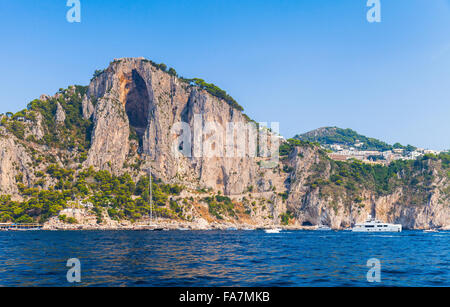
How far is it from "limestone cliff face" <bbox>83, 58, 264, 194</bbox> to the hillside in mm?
383

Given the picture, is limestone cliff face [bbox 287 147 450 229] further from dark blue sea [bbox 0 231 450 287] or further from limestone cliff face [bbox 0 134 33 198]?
dark blue sea [bbox 0 231 450 287]

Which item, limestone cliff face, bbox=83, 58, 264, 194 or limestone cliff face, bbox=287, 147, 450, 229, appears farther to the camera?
limestone cliff face, bbox=287, 147, 450, 229

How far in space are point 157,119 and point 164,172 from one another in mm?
19506

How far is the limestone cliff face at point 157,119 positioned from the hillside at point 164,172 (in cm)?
38

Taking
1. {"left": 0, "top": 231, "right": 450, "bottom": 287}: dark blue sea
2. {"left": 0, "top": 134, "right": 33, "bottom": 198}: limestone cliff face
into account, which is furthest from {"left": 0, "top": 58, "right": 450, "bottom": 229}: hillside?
{"left": 0, "top": 231, "right": 450, "bottom": 287}: dark blue sea

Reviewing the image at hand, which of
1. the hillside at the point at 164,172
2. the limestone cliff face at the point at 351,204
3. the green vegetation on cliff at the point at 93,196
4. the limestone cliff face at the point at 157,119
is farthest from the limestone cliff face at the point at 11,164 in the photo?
the limestone cliff face at the point at 351,204

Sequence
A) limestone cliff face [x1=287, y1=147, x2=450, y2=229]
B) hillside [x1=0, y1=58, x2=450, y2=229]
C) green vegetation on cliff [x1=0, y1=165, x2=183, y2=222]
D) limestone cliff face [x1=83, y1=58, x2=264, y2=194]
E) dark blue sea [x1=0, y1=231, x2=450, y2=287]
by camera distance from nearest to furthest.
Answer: dark blue sea [x1=0, y1=231, x2=450, y2=287] → green vegetation on cliff [x1=0, y1=165, x2=183, y2=222] → hillside [x1=0, y1=58, x2=450, y2=229] → limestone cliff face [x1=83, y1=58, x2=264, y2=194] → limestone cliff face [x1=287, y1=147, x2=450, y2=229]

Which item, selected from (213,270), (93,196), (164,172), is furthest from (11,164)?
(213,270)

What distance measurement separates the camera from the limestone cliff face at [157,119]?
143 m

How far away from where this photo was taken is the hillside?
126625 millimetres

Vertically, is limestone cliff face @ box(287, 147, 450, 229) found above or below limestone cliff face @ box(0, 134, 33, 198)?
below

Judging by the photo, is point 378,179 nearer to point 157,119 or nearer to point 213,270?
point 157,119

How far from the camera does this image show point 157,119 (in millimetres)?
146625
